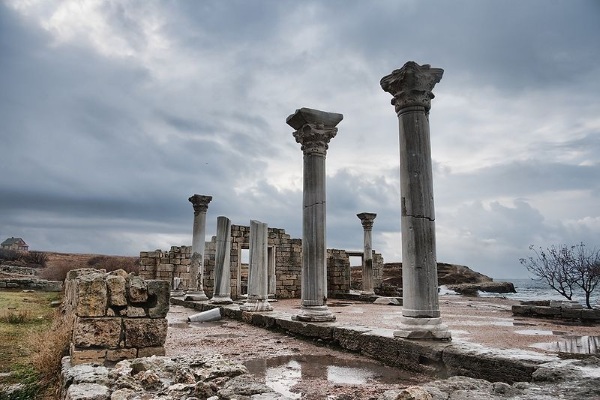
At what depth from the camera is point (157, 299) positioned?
18.6 feet

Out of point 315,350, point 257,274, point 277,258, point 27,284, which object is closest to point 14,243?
point 27,284

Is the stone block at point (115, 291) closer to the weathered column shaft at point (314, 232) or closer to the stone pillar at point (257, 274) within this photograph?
the weathered column shaft at point (314, 232)

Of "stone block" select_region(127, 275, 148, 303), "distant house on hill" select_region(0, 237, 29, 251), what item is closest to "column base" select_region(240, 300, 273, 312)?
"stone block" select_region(127, 275, 148, 303)

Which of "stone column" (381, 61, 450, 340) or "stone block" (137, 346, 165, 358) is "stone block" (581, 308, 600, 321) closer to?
"stone column" (381, 61, 450, 340)

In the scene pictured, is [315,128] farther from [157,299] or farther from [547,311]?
[547,311]

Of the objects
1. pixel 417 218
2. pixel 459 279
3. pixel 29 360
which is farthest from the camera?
pixel 459 279

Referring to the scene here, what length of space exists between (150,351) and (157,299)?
68 centimetres

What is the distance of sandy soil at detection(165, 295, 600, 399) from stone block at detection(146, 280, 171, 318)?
4.93ft

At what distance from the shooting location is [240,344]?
7.93 m

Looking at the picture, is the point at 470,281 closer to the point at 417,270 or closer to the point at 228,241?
the point at 228,241

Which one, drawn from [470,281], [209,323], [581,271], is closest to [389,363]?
[209,323]

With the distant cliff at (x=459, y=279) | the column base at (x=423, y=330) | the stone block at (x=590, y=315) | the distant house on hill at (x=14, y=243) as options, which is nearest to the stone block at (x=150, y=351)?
the column base at (x=423, y=330)

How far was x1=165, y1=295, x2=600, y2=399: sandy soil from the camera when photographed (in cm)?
510

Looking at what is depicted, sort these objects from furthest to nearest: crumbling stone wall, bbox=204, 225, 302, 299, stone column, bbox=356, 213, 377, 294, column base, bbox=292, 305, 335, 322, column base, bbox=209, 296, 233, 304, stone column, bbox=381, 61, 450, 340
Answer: stone column, bbox=356, 213, 377, 294 → crumbling stone wall, bbox=204, 225, 302, 299 → column base, bbox=209, 296, 233, 304 → column base, bbox=292, 305, 335, 322 → stone column, bbox=381, 61, 450, 340
